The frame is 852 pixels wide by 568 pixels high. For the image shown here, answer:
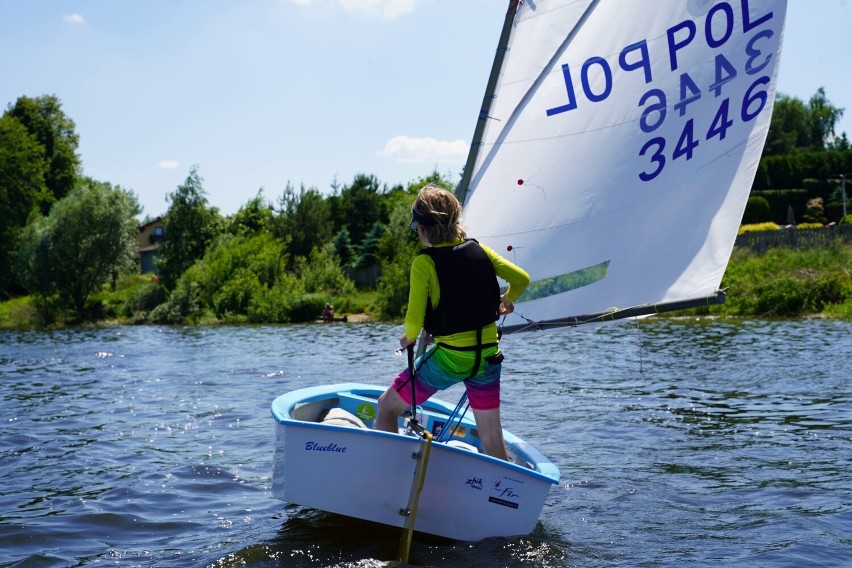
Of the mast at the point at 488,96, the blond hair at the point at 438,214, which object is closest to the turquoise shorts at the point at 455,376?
the blond hair at the point at 438,214

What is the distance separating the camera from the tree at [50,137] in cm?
6669

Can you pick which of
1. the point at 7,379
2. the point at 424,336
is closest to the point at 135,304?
the point at 7,379

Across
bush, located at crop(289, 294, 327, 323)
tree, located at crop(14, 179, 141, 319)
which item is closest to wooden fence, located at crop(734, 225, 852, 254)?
bush, located at crop(289, 294, 327, 323)

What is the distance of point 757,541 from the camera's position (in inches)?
241

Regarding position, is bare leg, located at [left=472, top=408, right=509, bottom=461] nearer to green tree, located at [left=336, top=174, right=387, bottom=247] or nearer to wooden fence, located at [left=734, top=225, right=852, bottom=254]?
wooden fence, located at [left=734, top=225, right=852, bottom=254]

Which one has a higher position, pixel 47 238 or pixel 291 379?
pixel 47 238

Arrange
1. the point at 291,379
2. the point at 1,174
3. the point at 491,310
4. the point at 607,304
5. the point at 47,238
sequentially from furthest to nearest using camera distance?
the point at 1,174 → the point at 47,238 → the point at 291,379 → the point at 607,304 → the point at 491,310

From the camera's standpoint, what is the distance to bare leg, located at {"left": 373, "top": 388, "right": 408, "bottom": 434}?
592cm

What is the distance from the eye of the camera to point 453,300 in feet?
18.0

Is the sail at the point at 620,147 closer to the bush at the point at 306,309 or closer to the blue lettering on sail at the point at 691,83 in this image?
the blue lettering on sail at the point at 691,83

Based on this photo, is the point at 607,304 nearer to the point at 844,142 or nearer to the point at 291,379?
the point at 291,379

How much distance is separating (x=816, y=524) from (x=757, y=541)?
65 centimetres

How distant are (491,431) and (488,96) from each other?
2.50 metres

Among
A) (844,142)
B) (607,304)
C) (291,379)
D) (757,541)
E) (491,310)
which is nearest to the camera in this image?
(491,310)
